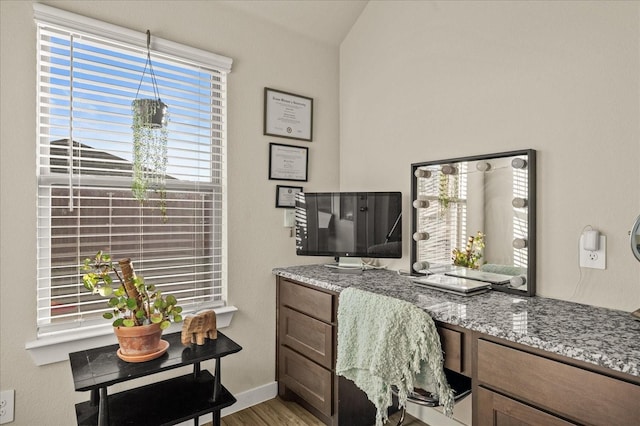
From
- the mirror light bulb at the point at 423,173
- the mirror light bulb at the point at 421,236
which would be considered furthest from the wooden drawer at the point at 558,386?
the mirror light bulb at the point at 423,173

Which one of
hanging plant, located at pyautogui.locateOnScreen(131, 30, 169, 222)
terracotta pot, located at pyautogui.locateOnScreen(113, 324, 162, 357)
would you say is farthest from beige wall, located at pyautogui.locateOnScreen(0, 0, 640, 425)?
terracotta pot, located at pyautogui.locateOnScreen(113, 324, 162, 357)

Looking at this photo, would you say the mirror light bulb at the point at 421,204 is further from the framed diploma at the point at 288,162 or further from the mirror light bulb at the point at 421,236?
the framed diploma at the point at 288,162

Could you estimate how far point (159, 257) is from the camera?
6.73 feet

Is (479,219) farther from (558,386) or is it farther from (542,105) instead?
(558,386)

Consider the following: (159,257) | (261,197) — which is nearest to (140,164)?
(159,257)

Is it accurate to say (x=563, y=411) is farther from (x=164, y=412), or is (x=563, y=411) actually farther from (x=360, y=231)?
(x=164, y=412)

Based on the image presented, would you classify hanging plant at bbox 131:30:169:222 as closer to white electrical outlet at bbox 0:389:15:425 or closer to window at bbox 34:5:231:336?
window at bbox 34:5:231:336

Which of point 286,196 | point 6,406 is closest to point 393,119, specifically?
point 286,196

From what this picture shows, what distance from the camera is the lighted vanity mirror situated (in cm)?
171

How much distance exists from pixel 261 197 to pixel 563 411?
1809 mm

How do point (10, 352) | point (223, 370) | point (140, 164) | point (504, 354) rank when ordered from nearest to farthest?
point (504, 354), point (10, 352), point (140, 164), point (223, 370)

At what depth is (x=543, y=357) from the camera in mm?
1128

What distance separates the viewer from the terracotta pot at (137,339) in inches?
58.8

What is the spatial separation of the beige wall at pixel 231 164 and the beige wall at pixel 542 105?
0.56 metres
